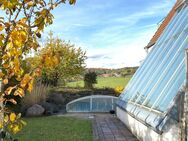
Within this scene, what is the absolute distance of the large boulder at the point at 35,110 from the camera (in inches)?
579

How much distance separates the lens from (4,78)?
9.37 ft

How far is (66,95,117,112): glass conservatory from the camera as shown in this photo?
17431 millimetres

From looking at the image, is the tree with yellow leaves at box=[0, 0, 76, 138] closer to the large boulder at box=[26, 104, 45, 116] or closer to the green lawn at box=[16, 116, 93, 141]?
the green lawn at box=[16, 116, 93, 141]

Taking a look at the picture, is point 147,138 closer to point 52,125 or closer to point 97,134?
point 97,134

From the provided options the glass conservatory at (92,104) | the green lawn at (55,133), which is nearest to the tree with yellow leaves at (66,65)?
the glass conservatory at (92,104)

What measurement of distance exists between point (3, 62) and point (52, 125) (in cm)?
886

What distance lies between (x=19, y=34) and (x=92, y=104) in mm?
15156

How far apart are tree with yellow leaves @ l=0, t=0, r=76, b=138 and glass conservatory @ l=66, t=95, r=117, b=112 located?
14575 mm

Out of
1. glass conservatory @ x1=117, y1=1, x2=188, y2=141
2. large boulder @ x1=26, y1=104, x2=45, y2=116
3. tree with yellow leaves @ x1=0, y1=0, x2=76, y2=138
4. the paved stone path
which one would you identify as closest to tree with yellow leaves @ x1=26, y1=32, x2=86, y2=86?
large boulder @ x1=26, y1=104, x2=45, y2=116

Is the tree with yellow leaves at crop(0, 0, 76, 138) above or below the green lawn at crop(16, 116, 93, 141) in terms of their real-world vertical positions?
above

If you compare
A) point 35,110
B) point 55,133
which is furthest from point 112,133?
point 35,110

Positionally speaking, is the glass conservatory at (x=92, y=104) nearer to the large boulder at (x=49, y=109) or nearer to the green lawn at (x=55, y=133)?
the large boulder at (x=49, y=109)

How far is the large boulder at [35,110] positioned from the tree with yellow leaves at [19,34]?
39.3 ft

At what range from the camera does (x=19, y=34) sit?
2.54m
